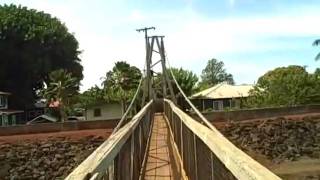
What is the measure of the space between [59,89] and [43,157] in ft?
101

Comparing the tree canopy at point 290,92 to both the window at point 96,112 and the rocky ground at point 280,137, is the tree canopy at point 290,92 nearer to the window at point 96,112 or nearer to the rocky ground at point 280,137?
the rocky ground at point 280,137

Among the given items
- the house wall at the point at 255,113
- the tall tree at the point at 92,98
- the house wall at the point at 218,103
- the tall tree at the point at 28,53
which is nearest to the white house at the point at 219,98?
the house wall at the point at 218,103

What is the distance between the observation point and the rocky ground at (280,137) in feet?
114

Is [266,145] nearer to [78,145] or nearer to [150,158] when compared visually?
[78,145]

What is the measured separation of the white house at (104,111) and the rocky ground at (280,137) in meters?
24.9

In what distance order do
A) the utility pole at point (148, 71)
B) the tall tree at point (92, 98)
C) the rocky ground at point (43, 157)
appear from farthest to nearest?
1. the tall tree at point (92, 98)
2. the utility pole at point (148, 71)
3. the rocky ground at point (43, 157)

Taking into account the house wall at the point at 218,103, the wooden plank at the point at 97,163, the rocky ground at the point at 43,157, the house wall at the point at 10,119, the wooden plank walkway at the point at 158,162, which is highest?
the house wall at the point at 218,103

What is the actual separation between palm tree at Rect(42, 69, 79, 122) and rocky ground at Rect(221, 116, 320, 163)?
29488 mm

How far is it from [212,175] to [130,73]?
60873mm

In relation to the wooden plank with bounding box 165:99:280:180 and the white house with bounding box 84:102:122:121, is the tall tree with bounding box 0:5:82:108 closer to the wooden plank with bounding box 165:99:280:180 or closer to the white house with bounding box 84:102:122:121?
the white house with bounding box 84:102:122:121

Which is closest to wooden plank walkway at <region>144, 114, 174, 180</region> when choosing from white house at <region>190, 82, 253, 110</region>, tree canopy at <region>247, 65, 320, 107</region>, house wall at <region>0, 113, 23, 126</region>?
tree canopy at <region>247, 65, 320, 107</region>

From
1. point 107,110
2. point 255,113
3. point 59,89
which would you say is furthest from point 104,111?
point 255,113

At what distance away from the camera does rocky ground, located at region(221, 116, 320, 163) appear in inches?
1368


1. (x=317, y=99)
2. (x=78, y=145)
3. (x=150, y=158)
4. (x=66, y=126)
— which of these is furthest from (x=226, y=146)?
(x=317, y=99)
